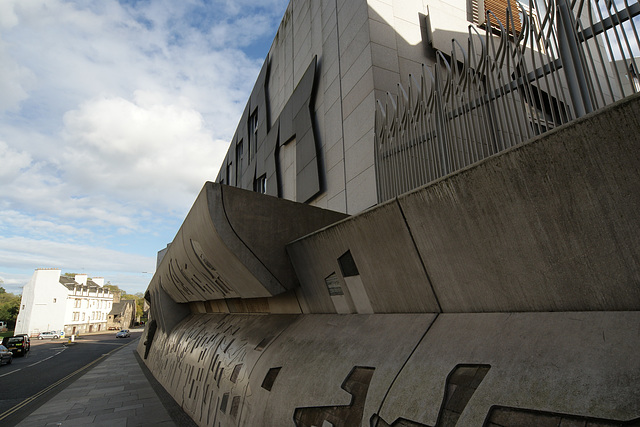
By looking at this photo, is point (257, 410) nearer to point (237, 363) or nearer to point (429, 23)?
point (237, 363)

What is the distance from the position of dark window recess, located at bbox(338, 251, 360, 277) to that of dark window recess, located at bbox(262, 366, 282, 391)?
1.77m

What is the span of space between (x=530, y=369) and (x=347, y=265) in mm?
2684

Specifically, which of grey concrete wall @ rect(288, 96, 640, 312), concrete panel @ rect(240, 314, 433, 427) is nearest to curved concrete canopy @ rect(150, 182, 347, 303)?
concrete panel @ rect(240, 314, 433, 427)

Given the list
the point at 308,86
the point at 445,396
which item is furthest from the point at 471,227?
the point at 308,86

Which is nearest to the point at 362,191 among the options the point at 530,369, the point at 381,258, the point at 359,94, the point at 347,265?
the point at 359,94

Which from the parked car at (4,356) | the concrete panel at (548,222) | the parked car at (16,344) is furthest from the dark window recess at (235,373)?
the parked car at (16,344)

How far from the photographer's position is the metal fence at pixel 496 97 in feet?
9.70

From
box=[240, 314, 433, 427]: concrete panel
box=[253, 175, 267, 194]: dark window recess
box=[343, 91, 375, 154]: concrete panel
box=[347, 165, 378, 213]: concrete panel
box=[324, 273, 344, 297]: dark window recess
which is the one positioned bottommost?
box=[240, 314, 433, 427]: concrete panel

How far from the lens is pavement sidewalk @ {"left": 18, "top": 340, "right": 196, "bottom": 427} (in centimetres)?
791

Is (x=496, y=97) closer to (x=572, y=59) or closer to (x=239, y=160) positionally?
(x=572, y=59)

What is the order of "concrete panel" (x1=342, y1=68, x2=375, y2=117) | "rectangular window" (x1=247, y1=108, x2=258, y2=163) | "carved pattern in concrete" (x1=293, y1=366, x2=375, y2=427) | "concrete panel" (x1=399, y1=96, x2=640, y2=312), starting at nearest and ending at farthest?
1. "concrete panel" (x1=399, y1=96, x2=640, y2=312)
2. "carved pattern in concrete" (x1=293, y1=366, x2=375, y2=427)
3. "concrete panel" (x1=342, y1=68, x2=375, y2=117)
4. "rectangular window" (x1=247, y1=108, x2=258, y2=163)

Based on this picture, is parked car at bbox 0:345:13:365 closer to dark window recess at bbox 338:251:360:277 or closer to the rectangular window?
the rectangular window

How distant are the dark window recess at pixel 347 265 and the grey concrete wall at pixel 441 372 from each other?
60 cm

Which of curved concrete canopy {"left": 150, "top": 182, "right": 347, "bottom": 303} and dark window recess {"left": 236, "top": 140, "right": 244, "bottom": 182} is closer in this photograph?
curved concrete canopy {"left": 150, "top": 182, "right": 347, "bottom": 303}
